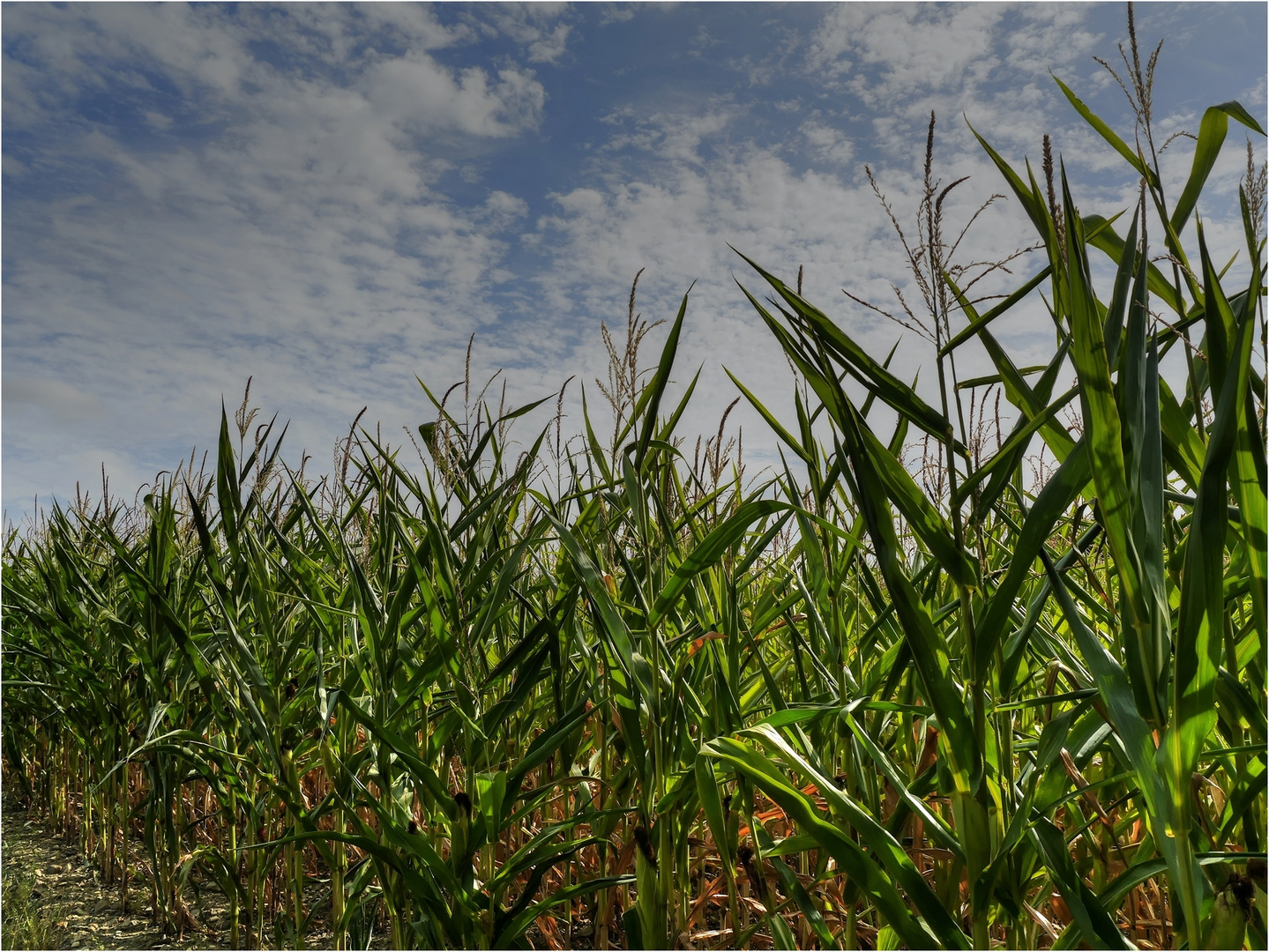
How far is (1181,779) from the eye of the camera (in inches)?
24.0

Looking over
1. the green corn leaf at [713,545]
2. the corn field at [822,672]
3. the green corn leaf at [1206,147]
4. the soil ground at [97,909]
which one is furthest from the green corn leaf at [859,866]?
the soil ground at [97,909]

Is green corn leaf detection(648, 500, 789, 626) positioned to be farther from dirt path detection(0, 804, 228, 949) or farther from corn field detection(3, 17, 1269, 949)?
dirt path detection(0, 804, 228, 949)

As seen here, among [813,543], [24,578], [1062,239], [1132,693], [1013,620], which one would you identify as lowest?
[1132,693]

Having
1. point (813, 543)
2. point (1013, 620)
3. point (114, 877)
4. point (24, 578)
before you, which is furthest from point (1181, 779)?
point (24, 578)

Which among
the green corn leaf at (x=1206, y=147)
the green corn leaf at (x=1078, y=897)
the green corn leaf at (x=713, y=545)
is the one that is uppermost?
the green corn leaf at (x=1206, y=147)

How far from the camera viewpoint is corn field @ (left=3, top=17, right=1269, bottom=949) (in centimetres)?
66

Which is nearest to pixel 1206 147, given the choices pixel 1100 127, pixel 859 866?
pixel 1100 127

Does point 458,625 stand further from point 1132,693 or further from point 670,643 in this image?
point 1132,693

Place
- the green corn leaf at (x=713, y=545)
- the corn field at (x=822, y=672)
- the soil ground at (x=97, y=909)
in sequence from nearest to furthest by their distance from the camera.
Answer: the corn field at (x=822, y=672) < the green corn leaf at (x=713, y=545) < the soil ground at (x=97, y=909)

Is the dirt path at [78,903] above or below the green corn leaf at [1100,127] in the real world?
below

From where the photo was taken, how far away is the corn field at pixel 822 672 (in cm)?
66

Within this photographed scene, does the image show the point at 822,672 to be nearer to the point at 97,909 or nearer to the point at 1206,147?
the point at 1206,147

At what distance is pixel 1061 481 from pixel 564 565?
1202 mm

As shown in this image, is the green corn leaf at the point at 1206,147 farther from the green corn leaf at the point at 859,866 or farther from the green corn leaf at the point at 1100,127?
the green corn leaf at the point at 859,866
